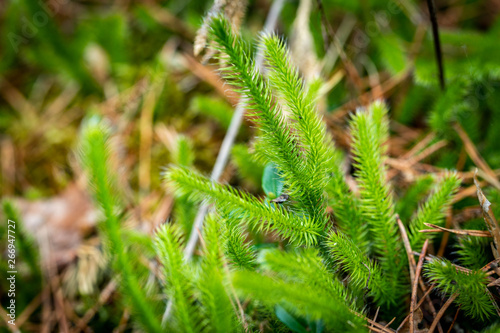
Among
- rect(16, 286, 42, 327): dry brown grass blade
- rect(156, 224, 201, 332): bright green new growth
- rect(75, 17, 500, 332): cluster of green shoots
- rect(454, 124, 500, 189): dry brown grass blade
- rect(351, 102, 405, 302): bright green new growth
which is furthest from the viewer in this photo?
rect(16, 286, 42, 327): dry brown grass blade

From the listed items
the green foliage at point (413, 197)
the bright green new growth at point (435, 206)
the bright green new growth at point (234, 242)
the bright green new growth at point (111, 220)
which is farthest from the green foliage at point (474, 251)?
the bright green new growth at point (111, 220)

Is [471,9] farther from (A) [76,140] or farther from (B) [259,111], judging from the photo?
(A) [76,140]

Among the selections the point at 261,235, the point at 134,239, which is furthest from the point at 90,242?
the point at 261,235

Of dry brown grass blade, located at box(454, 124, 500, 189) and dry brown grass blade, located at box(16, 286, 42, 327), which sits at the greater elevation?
dry brown grass blade, located at box(454, 124, 500, 189)

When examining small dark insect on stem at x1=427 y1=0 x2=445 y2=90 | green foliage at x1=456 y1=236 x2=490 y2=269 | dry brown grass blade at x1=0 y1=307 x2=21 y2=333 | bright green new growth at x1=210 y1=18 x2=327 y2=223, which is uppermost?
small dark insect on stem at x1=427 y1=0 x2=445 y2=90

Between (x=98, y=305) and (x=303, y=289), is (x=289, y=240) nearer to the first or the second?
(x=303, y=289)

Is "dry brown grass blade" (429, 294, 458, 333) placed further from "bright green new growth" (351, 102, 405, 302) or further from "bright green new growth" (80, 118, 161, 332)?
"bright green new growth" (80, 118, 161, 332)

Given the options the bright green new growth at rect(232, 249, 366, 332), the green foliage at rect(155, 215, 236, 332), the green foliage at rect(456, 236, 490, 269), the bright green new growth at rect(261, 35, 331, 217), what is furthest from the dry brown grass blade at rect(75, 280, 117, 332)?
the green foliage at rect(456, 236, 490, 269)
